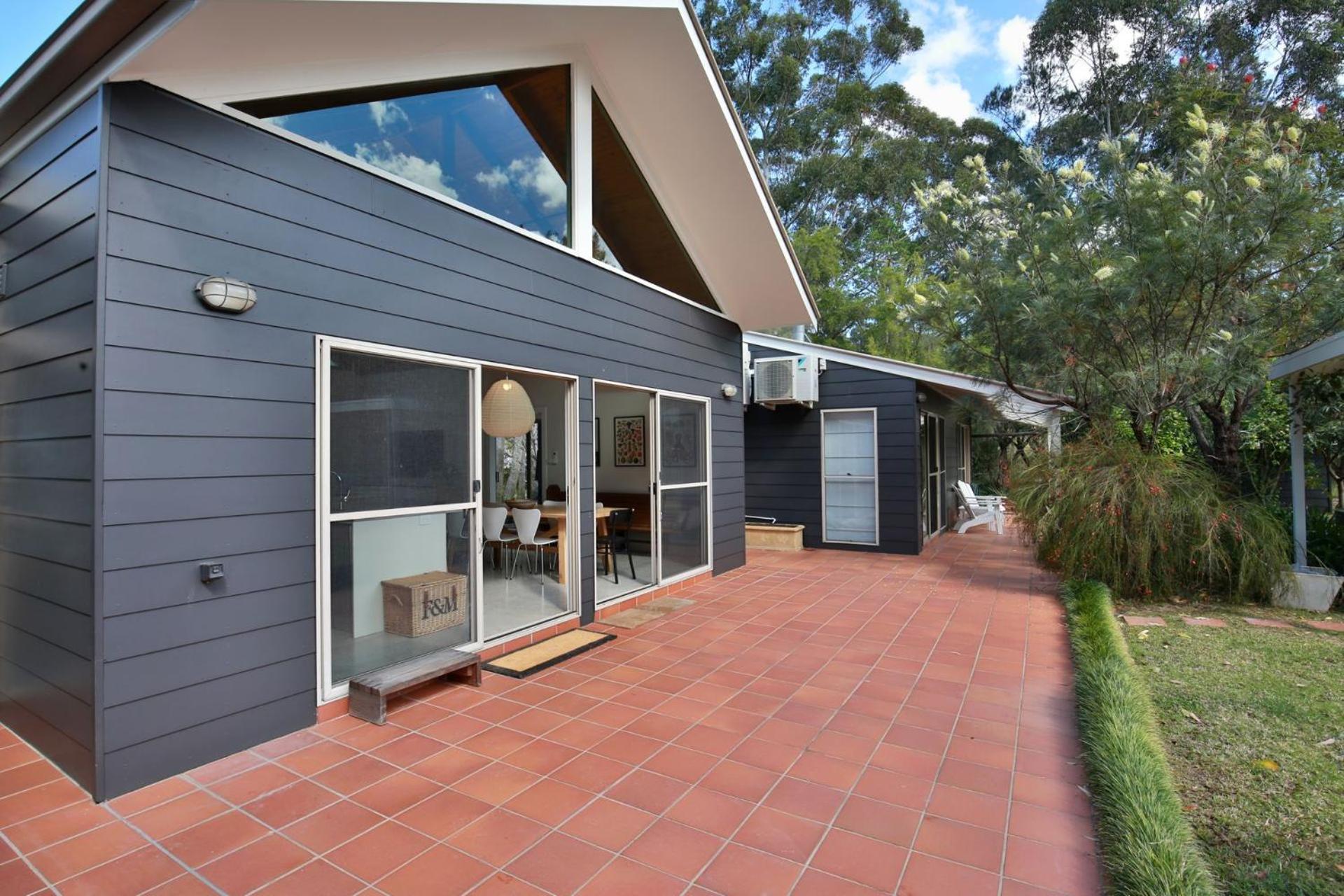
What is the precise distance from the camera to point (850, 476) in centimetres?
868

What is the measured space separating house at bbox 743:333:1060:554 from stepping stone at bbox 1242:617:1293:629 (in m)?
3.10

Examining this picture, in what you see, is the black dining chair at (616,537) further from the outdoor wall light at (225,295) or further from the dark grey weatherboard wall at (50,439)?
the dark grey weatherboard wall at (50,439)

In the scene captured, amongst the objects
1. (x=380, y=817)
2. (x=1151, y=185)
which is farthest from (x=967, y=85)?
(x=380, y=817)

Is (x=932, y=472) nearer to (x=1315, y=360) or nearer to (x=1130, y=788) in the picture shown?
(x=1315, y=360)

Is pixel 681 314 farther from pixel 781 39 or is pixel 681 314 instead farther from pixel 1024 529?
pixel 781 39

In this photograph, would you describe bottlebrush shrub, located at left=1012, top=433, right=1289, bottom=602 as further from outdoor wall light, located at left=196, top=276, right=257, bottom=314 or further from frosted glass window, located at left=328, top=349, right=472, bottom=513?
outdoor wall light, located at left=196, top=276, right=257, bottom=314

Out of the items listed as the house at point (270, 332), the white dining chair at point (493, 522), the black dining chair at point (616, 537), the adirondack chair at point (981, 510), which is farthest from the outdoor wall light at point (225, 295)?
the adirondack chair at point (981, 510)

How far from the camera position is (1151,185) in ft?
18.6

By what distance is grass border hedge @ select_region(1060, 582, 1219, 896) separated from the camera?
5.84 ft

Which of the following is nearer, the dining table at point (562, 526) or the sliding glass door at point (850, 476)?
the dining table at point (562, 526)

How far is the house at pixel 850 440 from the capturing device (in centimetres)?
823

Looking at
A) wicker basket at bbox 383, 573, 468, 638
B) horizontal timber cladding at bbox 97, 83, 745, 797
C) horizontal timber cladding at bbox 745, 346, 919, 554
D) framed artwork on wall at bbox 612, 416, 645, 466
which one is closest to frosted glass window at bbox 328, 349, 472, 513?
horizontal timber cladding at bbox 97, 83, 745, 797

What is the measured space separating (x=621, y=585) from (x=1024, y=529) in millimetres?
3950

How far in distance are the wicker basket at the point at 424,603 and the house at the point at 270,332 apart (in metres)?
0.02
